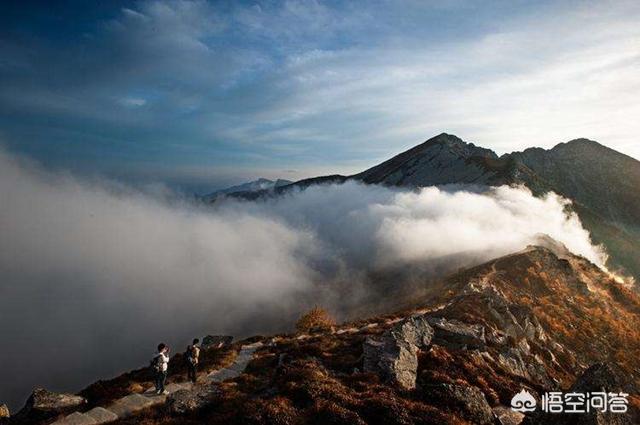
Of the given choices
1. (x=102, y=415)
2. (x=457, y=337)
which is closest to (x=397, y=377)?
(x=457, y=337)

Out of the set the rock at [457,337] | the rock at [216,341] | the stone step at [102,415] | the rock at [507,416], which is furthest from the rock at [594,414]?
the rock at [216,341]

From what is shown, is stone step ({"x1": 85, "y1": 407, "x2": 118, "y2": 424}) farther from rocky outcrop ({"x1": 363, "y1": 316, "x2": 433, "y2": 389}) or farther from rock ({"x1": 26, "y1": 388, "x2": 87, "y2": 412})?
rocky outcrop ({"x1": 363, "y1": 316, "x2": 433, "y2": 389})

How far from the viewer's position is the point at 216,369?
32250 millimetres

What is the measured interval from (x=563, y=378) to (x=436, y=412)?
99.9 feet

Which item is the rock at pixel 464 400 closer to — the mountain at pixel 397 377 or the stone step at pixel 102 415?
the mountain at pixel 397 377

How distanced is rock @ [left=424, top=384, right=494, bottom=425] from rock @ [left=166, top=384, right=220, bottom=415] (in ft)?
40.5

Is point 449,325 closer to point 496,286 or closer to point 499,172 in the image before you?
point 496,286

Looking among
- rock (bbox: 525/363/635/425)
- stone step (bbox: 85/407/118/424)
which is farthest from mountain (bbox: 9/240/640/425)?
stone step (bbox: 85/407/118/424)

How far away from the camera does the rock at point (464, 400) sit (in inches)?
810

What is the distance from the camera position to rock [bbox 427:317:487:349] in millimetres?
34969

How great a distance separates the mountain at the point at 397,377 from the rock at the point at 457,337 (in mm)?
98

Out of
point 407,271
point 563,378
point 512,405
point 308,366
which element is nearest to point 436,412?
point 512,405

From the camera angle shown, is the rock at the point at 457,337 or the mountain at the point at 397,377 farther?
the rock at the point at 457,337

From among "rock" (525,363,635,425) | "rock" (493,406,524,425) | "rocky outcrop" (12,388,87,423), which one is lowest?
"rock" (493,406,524,425)
